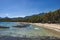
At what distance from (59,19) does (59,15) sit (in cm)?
570

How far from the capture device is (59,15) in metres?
105

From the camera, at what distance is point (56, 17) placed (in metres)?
105

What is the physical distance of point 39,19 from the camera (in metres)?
129

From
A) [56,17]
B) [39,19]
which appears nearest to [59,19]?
[56,17]

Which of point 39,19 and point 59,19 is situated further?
point 39,19

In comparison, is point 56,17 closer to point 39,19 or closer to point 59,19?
point 59,19

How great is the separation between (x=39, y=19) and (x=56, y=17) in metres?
27.0

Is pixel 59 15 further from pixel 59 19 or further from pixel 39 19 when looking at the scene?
pixel 39 19

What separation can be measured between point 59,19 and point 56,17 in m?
5.13

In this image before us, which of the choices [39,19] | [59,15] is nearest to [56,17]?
[59,15]

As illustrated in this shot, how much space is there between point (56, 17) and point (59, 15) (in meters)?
2.68

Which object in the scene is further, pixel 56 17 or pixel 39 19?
pixel 39 19

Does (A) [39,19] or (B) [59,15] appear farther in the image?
(A) [39,19]
